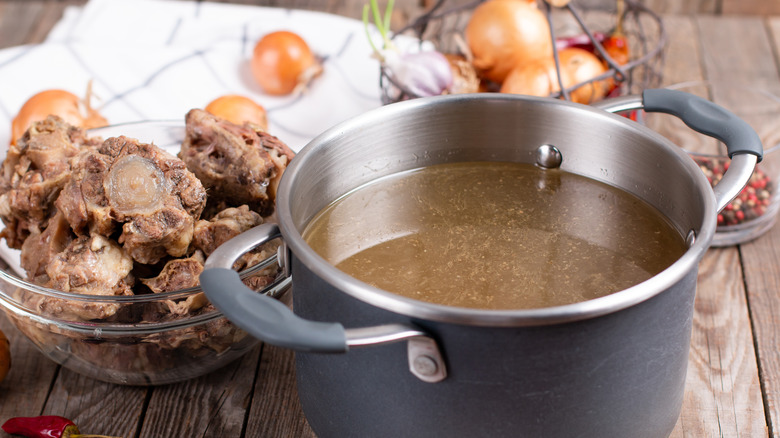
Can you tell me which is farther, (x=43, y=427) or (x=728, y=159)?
(x=728, y=159)

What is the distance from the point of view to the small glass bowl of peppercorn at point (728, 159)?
138cm

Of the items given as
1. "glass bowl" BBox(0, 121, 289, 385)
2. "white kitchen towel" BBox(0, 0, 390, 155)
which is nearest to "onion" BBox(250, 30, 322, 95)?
"white kitchen towel" BBox(0, 0, 390, 155)

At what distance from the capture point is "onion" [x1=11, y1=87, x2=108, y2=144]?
150 cm

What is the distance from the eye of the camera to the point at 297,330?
2.24ft

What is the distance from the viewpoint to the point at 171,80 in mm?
1750

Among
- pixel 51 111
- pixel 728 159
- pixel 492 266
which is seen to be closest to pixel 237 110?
pixel 51 111

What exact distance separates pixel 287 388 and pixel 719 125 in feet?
2.13

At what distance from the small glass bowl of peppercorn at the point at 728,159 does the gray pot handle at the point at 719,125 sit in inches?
9.5

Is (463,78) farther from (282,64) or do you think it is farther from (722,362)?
(722,362)

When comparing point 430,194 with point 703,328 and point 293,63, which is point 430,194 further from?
point 293,63

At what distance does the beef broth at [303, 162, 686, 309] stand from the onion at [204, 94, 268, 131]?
52 centimetres

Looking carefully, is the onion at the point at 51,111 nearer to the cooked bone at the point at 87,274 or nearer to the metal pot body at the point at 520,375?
the cooked bone at the point at 87,274

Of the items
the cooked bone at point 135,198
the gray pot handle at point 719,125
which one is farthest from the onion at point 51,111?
the gray pot handle at point 719,125

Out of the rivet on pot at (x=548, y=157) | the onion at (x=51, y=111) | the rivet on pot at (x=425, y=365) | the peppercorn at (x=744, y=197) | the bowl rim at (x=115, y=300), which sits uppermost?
the rivet on pot at (x=425, y=365)
